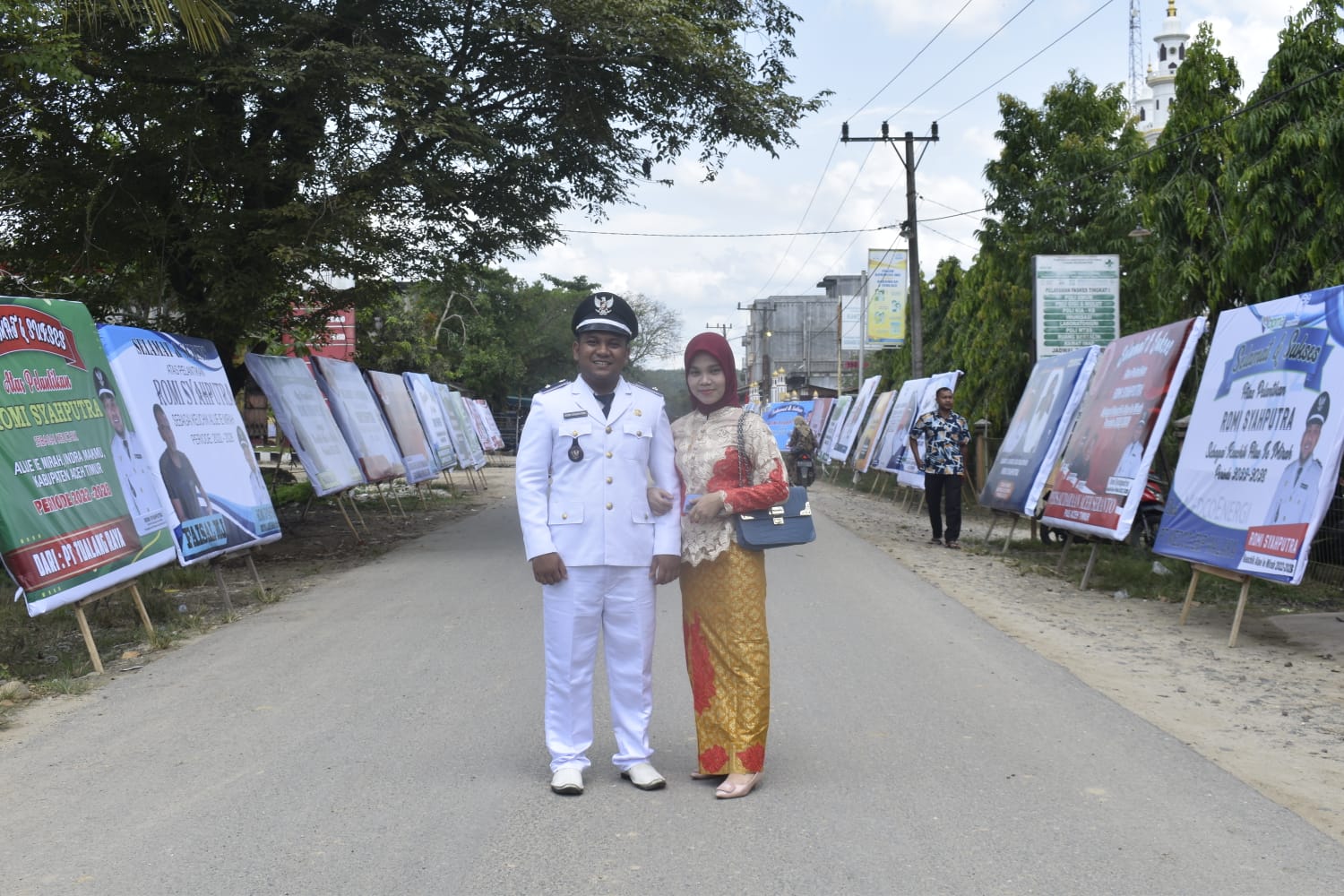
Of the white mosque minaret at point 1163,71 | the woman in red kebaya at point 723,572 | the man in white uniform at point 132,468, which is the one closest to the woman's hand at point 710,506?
the woman in red kebaya at point 723,572

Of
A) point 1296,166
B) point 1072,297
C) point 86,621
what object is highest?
point 1296,166

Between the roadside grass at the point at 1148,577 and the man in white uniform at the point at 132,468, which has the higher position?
the man in white uniform at the point at 132,468

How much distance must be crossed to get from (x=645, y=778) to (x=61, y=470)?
4812 mm

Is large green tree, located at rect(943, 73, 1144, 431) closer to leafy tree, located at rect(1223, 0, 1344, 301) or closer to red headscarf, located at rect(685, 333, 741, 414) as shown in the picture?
leafy tree, located at rect(1223, 0, 1344, 301)

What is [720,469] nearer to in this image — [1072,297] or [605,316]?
[605,316]

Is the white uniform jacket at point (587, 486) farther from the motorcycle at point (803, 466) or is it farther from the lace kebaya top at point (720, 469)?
the motorcycle at point (803, 466)

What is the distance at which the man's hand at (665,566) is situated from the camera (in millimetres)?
4941

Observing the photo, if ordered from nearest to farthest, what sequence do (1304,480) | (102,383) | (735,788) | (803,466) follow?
(735,788) → (1304,480) → (102,383) → (803,466)

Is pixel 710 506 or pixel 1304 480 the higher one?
pixel 710 506

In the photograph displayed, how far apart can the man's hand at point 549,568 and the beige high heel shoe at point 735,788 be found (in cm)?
103

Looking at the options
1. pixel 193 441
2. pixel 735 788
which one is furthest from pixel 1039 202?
pixel 735 788

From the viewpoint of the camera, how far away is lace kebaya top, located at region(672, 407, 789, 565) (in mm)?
4969

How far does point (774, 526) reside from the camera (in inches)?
195

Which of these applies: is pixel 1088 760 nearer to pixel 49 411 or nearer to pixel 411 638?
pixel 411 638
